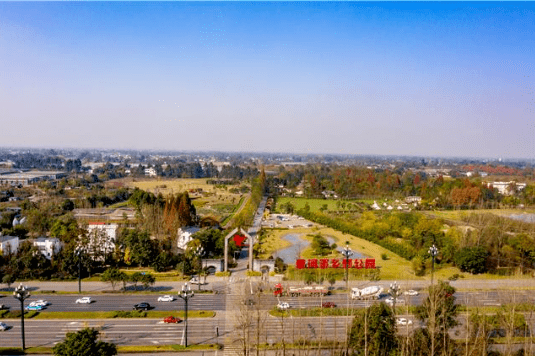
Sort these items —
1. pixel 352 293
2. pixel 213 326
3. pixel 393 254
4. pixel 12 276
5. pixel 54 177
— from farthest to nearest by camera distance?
pixel 54 177 → pixel 393 254 → pixel 12 276 → pixel 352 293 → pixel 213 326

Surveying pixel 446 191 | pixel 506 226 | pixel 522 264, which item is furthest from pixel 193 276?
pixel 446 191

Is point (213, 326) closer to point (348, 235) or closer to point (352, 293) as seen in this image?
point (352, 293)

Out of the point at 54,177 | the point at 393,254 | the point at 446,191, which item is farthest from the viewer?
the point at 54,177

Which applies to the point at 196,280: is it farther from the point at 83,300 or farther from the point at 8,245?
the point at 8,245

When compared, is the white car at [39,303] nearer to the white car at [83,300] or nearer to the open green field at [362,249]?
the white car at [83,300]

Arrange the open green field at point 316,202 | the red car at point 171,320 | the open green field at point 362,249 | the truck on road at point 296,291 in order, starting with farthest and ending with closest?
the open green field at point 316,202 < the open green field at point 362,249 < the truck on road at point 296,291 < the red car at point 171,320

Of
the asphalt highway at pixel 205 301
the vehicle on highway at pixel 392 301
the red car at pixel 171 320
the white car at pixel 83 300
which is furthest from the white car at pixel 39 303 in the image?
the vehicle on highway at pixel 392 301

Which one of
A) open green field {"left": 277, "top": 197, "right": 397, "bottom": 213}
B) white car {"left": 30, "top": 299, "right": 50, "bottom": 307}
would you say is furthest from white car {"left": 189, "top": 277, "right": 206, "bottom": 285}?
open green field {"left": 277, "top": 197, "right": 397, "bottom": 213}

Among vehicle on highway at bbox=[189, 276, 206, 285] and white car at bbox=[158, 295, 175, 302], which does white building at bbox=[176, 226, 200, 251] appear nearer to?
vehicle on highway at bbox=[189, 276, 206, 285]
